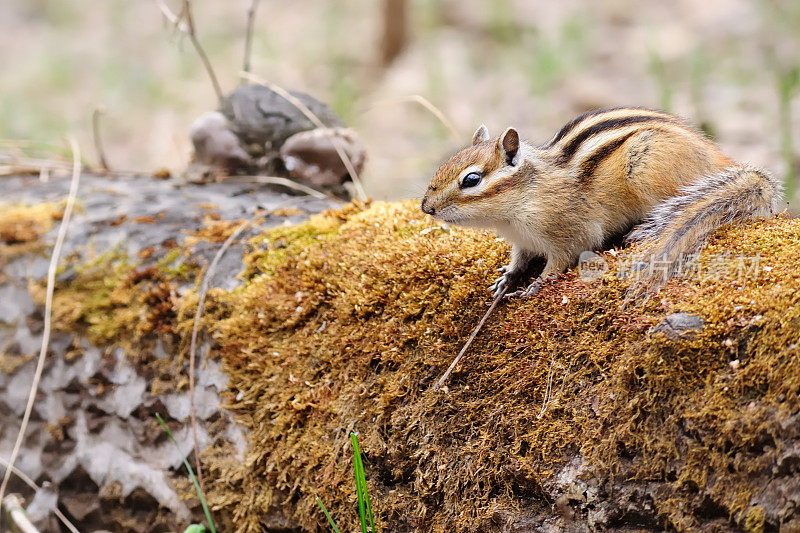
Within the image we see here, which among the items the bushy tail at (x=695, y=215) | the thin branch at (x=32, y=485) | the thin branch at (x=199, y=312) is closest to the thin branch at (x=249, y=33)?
the thin branch at (x=199, y=312)

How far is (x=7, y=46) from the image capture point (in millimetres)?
12141

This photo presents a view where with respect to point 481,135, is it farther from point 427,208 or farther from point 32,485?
point 32,485

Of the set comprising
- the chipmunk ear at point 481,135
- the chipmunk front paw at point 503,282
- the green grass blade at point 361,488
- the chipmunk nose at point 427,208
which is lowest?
the green grass blade at point 361,488

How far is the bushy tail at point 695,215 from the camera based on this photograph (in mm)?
1901

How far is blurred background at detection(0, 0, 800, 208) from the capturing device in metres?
6.79

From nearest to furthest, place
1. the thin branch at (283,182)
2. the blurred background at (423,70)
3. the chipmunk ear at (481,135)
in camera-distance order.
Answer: the chipmunk ear at (481,135) → the thin branch at (283,182) → the blurred background at (423,70)

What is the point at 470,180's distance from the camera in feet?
7.45

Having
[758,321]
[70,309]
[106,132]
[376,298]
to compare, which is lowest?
[106,132]

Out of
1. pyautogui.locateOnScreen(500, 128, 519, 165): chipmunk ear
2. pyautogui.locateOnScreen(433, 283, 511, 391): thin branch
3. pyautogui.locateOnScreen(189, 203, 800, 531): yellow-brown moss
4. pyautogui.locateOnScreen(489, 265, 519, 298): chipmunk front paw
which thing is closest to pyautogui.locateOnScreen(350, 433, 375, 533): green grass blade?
pyautogui.locateOnScreen(189, 203, 800, 531): yellow-brown moss

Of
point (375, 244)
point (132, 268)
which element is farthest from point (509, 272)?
point (132, 268)

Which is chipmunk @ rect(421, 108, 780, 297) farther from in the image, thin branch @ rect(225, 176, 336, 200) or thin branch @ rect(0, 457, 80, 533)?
thin branch @ rect(0, 457, 80, 533)

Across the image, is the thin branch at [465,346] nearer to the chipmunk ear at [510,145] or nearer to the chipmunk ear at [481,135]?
the chipmunk ear at [510,145]

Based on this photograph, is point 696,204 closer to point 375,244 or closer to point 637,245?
point 637,245

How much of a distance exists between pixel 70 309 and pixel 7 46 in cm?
1154
